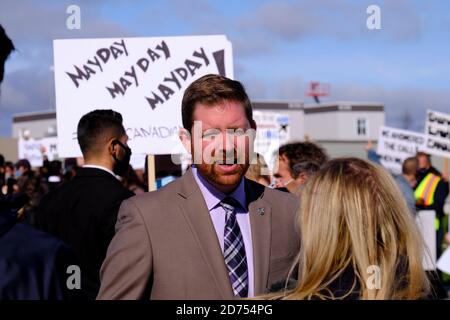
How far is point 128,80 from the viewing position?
213 inches

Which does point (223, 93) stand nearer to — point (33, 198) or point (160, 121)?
point (160, 121)

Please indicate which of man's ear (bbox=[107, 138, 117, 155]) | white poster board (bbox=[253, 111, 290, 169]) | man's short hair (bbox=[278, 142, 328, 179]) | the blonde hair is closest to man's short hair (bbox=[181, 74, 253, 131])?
the blonde hair

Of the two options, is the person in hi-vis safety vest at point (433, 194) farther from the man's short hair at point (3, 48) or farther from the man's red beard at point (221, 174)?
the man's short hair at point (3, 48)

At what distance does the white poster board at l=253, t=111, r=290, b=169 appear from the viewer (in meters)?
8.90

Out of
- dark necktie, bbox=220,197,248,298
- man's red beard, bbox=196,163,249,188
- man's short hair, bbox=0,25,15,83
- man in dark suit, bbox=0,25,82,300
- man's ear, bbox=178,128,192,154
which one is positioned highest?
man's short hair, bbox=0,25,15,83

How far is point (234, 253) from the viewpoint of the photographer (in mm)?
2805

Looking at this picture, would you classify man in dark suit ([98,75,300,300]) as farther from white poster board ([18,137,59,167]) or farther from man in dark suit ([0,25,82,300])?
white poster board ([18,137,59,167])

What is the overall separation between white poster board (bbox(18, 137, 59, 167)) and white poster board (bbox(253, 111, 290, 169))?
13.7 ft

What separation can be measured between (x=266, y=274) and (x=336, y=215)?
74 centimetres

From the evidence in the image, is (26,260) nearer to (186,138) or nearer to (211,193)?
(211,193)

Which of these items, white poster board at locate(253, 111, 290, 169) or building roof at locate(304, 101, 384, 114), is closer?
white poster board at locate(253, 111, 290, 169)

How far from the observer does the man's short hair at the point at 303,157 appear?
5402mm

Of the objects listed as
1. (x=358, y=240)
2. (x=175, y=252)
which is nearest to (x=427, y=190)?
(x=175, y=252)
